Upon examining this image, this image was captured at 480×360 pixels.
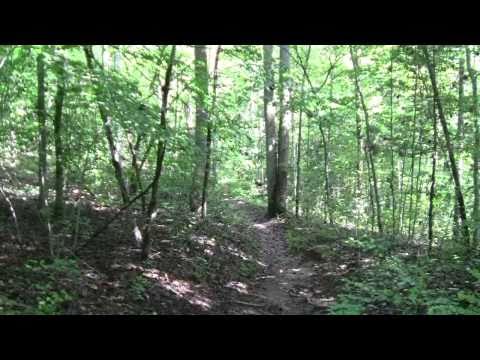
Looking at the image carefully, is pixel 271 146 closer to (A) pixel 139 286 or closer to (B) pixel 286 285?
(B) pixel 286 285

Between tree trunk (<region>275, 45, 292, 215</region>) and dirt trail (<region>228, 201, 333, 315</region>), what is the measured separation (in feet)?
9.40

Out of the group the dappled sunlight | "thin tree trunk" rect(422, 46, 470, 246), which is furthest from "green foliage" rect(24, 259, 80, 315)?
"thin tree trunk" rect(422, 46, 470, 246)

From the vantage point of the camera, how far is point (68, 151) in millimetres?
6418

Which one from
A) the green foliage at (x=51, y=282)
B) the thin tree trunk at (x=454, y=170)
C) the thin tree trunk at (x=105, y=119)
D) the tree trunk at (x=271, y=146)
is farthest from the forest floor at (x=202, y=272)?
the tree trunk at (x=271, y=146)

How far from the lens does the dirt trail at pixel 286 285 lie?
6.61m

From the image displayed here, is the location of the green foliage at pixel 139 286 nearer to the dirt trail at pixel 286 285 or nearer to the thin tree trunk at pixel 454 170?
the dirt trail at pixel 286 285

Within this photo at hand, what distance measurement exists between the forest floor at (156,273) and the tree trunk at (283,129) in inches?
177

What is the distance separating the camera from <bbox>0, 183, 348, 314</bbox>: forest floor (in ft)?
16.9

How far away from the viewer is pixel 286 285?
8.15m
